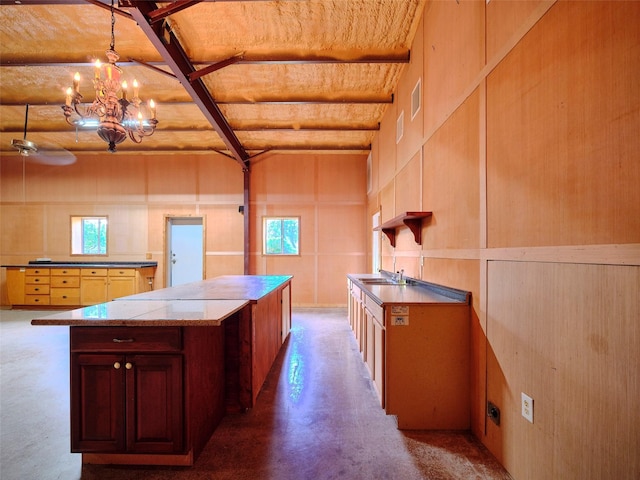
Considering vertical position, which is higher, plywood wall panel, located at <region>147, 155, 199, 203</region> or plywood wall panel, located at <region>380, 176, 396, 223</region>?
plywood wall panel, located at <region>147, 155, 199, 203</region>

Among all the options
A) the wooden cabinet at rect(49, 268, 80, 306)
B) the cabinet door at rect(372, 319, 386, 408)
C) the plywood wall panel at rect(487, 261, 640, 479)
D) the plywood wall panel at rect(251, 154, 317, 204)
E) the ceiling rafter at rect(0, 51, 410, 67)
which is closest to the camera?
the plywood wall panel at rect(487, 261, 640, 479)

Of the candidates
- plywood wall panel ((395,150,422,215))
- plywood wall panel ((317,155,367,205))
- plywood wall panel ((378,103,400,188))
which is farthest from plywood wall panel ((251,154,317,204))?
plywood wall panel ((395,150,422,215))

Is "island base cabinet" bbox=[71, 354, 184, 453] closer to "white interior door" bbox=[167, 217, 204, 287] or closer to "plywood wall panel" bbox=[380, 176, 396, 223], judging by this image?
"plywood wall panel" bbox=[380, 176, 396, 223]

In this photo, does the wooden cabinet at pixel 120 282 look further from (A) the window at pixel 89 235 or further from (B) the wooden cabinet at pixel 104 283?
(A) the window at pixel 89 235

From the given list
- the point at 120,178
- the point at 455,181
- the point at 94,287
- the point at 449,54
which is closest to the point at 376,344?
the point at 455,181

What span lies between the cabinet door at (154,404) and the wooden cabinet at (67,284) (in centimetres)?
568

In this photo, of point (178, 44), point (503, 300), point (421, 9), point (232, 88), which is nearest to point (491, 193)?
point (503, 300)

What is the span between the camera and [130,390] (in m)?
1.65

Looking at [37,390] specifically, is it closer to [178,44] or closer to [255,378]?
[255,378]

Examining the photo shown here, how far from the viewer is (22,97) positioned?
4664 millimetres

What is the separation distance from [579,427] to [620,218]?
2.95 feet

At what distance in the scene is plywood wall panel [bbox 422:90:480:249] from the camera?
199 centimetres

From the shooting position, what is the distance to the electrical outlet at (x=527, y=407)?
1439 millimetres

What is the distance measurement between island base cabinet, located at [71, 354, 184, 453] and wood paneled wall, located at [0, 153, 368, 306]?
5240mm
